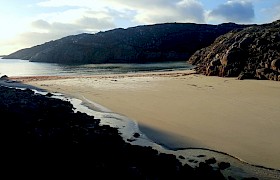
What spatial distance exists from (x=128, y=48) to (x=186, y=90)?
112m

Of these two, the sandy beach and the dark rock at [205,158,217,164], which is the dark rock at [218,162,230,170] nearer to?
the dark rock at [205,158,217,164]

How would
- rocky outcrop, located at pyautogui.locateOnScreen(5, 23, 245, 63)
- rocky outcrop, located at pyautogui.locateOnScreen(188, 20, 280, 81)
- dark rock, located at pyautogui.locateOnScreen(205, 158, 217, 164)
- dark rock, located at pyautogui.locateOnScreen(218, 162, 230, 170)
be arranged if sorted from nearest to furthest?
dark rock, located at pyautogui.locateOnScreen(218, 162, 230, 170), dark rock, located at pyautogui.locateOnScreen(205, 158, 217, 164), rocky outcrop, located at pyautogui.locateOnScreen(188, 20, 280, 81), rocky outcrop, located at pyautogui.locateOnScreen(5, 23, 245, 63)

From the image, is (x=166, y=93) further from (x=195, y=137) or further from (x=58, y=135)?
(x=58, y=135)

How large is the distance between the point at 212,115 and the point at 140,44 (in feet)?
435

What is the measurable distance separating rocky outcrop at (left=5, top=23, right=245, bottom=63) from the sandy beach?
94963mm

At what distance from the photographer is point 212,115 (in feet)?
62.4

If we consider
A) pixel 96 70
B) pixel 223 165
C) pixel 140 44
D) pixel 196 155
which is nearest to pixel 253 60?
pixel 196 155

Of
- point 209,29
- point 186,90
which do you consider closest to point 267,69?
point 186,90

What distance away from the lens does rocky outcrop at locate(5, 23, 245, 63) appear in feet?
432

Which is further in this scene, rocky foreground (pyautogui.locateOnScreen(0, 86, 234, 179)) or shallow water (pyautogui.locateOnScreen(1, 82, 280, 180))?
shallow water (pyautogui.locateOnScreen(1, 82, 280, 180))

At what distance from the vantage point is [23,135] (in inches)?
461

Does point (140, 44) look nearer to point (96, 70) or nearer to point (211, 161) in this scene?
point (96, 70)

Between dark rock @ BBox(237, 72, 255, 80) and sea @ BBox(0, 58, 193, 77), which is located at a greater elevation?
dark rock @ BBox(237, 72, 255, 80)

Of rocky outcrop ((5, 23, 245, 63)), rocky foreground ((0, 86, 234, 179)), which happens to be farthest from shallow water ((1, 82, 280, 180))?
rocky outcrop ((5, 23, 245, 63))
